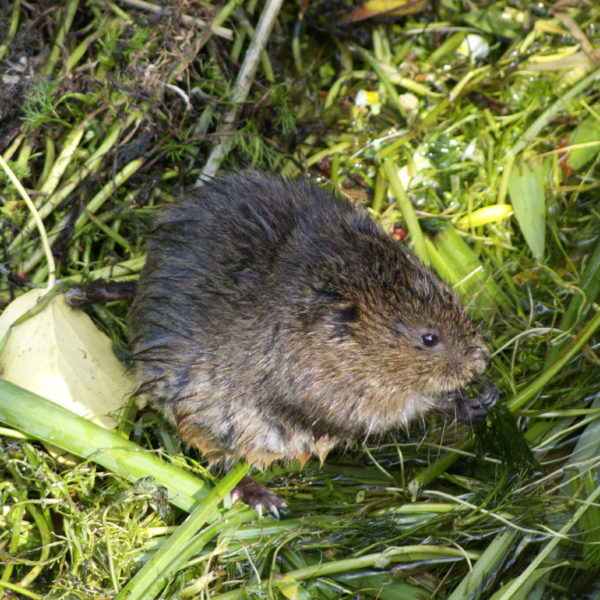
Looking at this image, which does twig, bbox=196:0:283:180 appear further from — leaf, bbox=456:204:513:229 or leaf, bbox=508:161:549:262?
leaf, bbox=508:161:549:262

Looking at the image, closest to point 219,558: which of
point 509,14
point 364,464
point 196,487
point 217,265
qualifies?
point 196,487

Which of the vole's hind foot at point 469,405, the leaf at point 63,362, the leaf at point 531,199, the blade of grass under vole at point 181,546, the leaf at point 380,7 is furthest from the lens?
the leaf at point 380,7

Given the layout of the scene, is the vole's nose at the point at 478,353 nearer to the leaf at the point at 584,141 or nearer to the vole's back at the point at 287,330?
the vole's back at the point at 287,330

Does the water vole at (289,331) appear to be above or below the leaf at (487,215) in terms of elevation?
above

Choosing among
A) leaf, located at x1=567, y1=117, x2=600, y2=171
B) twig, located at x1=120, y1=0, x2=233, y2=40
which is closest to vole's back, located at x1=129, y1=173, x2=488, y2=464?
twig, located at x1=120, y1=0, x2=233, y2=40

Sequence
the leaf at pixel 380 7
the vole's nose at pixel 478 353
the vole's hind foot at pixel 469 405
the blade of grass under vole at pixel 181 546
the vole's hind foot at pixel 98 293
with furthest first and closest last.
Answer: the leaf at pixel 380 7, the vole's hind foot at pixel 98 293, the vole's hind foot at pixel 469 405, the vole's nose at pixel 478 353, the blade of grass under vole at pixel 181 546

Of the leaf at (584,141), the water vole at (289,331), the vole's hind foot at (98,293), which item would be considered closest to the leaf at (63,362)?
the vole's hind foot at (98,293)
